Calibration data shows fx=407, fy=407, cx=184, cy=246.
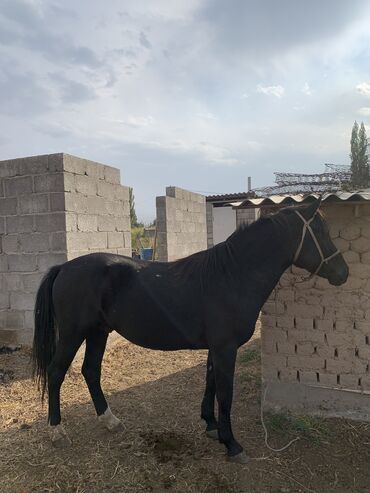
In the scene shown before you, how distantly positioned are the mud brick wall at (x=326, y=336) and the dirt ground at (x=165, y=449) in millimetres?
208

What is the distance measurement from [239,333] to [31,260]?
11.6 feet

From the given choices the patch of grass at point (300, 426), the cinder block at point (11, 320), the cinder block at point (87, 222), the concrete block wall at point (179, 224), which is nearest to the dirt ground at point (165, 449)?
the patch of grass at point (300, 426)

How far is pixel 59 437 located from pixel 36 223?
115 inches

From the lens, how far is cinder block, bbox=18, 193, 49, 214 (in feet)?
17.5

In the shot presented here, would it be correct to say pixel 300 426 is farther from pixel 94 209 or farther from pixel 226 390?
pixel 94 209

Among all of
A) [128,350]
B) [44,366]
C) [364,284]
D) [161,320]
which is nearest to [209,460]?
[161,320]

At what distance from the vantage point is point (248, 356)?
550 cm

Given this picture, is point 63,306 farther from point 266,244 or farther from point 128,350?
point 128,350

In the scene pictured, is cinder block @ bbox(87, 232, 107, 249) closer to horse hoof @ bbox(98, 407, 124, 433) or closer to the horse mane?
horse hoof @ bbox(98, 407, 124, 433)

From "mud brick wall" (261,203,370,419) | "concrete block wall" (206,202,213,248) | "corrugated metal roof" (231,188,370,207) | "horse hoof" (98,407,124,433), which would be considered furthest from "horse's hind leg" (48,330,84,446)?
"concrete block wall" (206,202,213,248)

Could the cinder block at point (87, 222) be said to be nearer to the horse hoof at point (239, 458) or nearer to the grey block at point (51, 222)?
the grey block at point (51, 222)

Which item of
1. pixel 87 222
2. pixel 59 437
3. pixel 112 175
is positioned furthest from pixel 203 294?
pixel 112 175

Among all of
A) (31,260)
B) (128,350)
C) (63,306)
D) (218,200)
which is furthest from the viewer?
(218,200)

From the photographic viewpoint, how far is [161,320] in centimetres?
313
